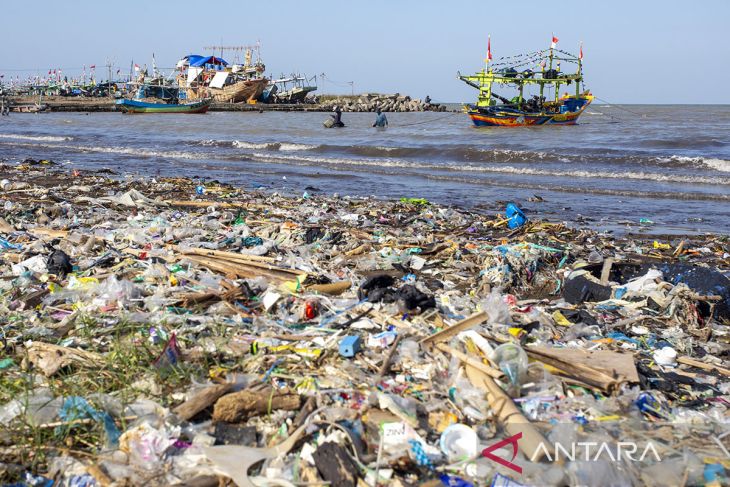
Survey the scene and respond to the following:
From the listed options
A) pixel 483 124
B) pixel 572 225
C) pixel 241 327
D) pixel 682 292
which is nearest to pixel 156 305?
pixel 241 327

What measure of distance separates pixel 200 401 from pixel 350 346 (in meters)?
0.92

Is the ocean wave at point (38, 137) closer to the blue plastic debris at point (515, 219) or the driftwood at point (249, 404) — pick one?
the blue plastic debris at point (515, 219)

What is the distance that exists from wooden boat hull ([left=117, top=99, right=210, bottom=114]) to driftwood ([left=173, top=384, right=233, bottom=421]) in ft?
173

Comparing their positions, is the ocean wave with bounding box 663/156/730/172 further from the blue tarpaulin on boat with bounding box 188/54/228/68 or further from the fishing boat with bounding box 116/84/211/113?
the blue tarpaulin on boat with bounding box 188/54/228/68

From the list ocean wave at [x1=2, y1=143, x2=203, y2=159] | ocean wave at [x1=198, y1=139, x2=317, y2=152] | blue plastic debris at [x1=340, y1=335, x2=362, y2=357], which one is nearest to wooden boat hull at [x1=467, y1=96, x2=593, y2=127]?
ocean wave at [x1=198, y1=139, x2=317, y2=152]

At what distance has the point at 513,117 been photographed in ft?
102

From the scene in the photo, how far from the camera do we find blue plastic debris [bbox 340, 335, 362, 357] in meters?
3.43

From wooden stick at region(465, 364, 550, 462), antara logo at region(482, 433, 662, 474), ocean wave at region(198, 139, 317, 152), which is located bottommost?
antara logo at region(482, 433, 662, 474)

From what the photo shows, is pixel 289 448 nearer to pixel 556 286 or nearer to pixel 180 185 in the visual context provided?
pixel 556 286

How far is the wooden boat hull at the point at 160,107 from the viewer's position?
171ft

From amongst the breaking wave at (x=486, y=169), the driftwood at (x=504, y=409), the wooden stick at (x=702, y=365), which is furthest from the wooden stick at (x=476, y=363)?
the breaking wave at (x=486, y=169)

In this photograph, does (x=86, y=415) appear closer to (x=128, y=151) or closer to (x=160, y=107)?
(x=128, y=151)

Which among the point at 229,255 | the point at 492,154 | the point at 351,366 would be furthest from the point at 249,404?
the point at 492,154

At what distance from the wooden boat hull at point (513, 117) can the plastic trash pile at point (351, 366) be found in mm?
26018
